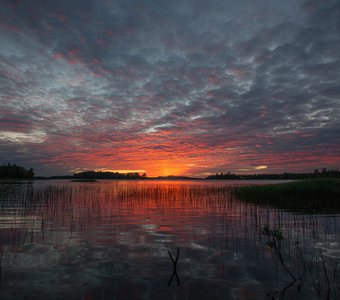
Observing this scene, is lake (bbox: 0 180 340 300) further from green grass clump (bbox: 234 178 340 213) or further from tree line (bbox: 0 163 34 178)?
tree line (bbox: 0 163 34 178)

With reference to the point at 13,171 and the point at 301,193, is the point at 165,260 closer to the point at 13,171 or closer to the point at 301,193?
the point at 301,193

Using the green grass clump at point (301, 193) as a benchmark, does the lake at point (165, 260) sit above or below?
below

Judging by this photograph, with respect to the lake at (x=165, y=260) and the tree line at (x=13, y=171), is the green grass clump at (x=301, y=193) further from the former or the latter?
the tree line at (x=13, y=171)

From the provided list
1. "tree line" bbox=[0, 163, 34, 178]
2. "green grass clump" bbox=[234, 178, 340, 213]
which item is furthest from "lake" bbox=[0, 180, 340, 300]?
"tree line" bbox=[0, 163, 34, 178]

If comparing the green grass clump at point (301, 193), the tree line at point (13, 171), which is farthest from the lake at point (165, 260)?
the tree line at point (13, 171)

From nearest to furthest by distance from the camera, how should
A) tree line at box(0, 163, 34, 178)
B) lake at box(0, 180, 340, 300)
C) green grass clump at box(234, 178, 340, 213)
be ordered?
lake at box(0, 180, 340, 300), green grass clump at box(234, 178, 340, 213), tree line at box(0, 163, 34, 178)

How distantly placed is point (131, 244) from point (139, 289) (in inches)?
198

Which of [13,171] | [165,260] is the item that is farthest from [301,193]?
[13,171]

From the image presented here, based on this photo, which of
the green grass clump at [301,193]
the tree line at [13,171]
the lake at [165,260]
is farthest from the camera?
the tree line at [13,171]

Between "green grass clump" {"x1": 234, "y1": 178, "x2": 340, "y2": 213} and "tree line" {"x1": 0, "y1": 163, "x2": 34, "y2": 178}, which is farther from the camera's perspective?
"tree line" {"x1": 0, "y1": 163, "x2": 34, "y2": 178}

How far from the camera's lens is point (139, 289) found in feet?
24.7

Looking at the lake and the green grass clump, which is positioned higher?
the green grass clump

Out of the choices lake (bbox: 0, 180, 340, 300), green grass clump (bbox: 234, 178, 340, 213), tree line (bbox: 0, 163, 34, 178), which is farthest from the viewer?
tree line (bbox: 0, 163, 34, 178)

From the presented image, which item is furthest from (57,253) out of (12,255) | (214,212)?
(214,212)
